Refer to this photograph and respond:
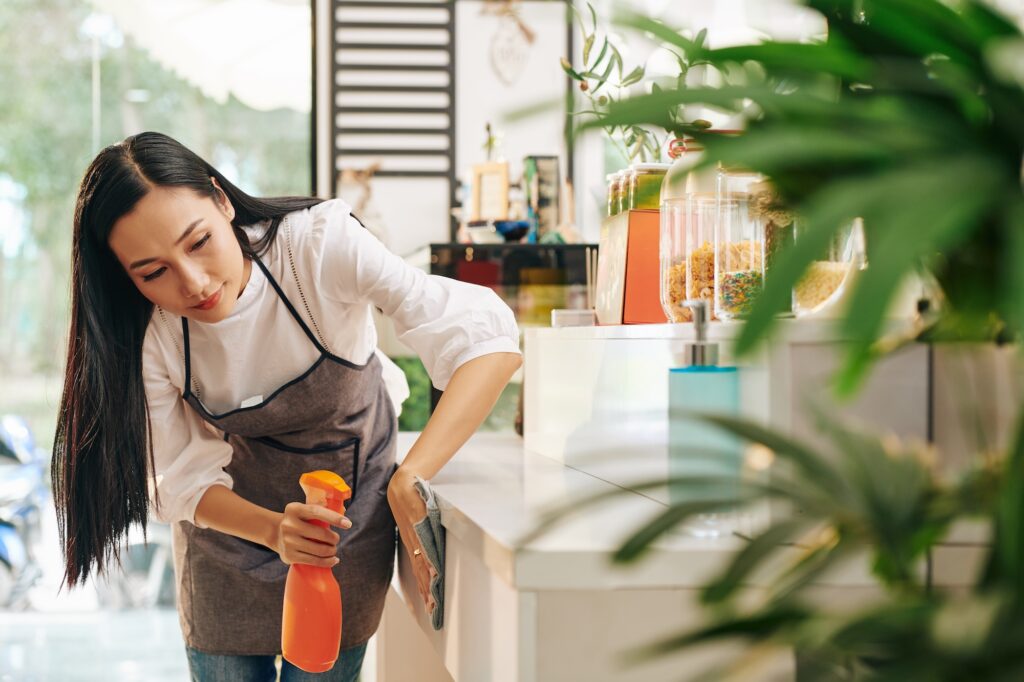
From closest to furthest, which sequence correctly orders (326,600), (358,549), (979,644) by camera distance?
1. (979,644)
2. (326,600)
3. (358,549)

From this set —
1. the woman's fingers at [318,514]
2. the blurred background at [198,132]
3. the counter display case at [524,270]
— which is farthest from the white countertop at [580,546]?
the blurred background at [198,132]

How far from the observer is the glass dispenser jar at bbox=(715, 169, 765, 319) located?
1232 mm

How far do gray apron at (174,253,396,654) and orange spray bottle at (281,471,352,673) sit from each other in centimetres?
22

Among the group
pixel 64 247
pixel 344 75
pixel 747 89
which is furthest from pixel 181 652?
pixel 747 89

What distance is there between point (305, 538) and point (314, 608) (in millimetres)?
90

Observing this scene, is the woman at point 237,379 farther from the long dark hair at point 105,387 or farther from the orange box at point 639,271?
the orange box at point 639,271

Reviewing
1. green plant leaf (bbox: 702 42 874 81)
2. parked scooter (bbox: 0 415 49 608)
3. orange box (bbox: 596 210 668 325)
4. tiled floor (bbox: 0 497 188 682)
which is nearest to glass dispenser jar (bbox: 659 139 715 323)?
orange box (bbox: 596 210 668 325)

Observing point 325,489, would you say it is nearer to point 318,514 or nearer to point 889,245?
point 318,514

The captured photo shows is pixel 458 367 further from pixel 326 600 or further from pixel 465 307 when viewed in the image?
pixel 326 600

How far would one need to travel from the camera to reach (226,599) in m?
1.66

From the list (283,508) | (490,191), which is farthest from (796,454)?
(490,191)

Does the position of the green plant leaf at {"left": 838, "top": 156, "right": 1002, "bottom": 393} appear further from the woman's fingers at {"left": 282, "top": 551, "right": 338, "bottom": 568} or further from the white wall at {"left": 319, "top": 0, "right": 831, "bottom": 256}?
the white wall at {"left": 319, "top": 0, "right": 831, "bottom": 256}

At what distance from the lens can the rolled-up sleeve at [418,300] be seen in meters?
1.51

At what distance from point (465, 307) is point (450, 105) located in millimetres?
2387
